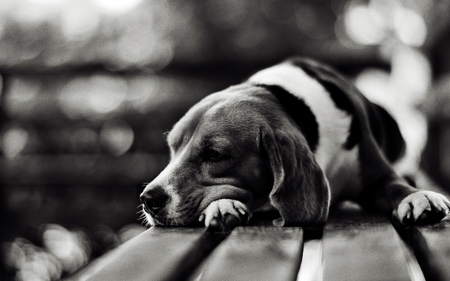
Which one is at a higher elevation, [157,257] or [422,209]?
[157,257]

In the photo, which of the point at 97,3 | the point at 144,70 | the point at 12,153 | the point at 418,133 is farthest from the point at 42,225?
the point at 418,133

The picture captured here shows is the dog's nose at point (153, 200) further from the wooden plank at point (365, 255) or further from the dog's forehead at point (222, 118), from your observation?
the wooden plank at point (365, 255)

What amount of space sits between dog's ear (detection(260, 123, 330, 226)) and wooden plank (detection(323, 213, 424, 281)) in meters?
0.31

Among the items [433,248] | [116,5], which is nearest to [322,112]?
[433,248]

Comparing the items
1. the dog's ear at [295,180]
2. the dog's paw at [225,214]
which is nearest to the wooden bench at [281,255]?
the dog's paw at [225,214]

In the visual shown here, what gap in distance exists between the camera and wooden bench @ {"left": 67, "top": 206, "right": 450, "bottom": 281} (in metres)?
1.15

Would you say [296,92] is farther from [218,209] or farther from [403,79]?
[403,79]

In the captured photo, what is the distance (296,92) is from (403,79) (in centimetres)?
523

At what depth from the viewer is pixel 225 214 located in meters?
1.96

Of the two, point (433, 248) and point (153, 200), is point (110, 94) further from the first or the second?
point (433, 248)

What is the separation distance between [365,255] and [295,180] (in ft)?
3.00

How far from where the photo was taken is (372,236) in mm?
1517

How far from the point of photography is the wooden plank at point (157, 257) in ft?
3.99

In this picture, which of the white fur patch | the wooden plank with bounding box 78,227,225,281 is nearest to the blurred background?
the white fur patch
